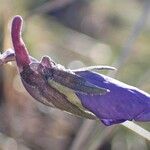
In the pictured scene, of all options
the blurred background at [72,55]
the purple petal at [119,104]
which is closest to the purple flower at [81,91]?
the purple petal at [119,104]

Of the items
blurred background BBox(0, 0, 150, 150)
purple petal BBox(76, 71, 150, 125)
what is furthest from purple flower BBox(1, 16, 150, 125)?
blurred background BBox(0, 0, 150, 150)

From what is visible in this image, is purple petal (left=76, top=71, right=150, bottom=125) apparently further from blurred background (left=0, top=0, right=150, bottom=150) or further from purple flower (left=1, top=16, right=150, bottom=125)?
blurred background (left=0, top=0, right=150, bottom=150)

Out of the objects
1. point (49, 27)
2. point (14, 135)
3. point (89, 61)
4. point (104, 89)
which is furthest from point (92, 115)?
point (49, 27)

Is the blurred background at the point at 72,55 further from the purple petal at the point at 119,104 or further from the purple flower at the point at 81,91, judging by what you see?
the purple petal at the point at 119,104

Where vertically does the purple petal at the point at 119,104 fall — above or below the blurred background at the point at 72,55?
above

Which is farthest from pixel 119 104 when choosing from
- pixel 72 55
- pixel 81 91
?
pixel 72 55

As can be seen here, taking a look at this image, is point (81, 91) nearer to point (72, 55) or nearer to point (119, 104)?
point (119, 104)
